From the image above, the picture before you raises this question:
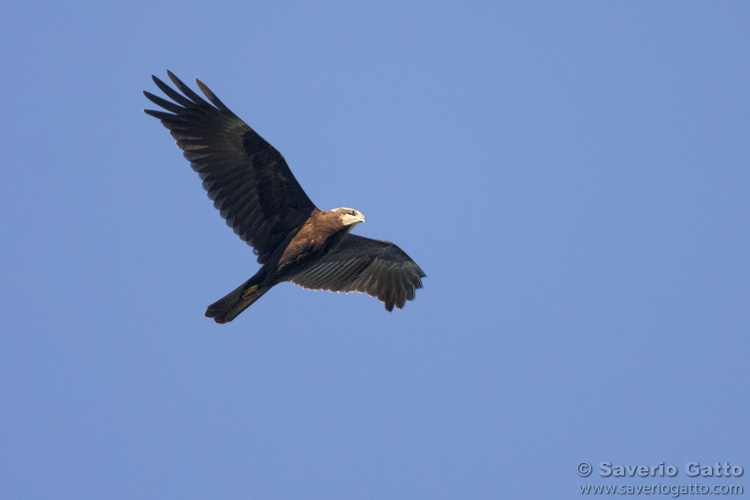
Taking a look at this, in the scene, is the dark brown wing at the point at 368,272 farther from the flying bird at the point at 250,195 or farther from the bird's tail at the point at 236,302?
the bird's tail at the point at 236,302

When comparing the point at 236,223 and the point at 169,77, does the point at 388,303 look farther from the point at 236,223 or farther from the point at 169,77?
the point at 169,77

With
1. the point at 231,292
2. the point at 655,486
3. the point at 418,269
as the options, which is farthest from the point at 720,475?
the point at 231,292

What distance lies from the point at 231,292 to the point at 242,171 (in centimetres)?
177

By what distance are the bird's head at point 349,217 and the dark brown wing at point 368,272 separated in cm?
128

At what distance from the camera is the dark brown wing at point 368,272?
16.4 metres

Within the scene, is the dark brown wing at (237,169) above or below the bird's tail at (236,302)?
above

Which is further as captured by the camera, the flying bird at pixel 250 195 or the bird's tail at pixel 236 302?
the bird's tail at pixel 236 302

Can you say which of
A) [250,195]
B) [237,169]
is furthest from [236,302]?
[237,169]

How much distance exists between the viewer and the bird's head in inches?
578

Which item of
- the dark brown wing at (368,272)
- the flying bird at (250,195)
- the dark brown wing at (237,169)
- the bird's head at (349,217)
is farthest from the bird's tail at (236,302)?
the bird's head at (349,217)

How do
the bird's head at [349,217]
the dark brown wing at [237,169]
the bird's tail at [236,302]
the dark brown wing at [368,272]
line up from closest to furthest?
the dark brown wing at [237,169] → the bird's head at [349,217] → the bird's tail at [236,302] → the dark brown wing at [368,272]

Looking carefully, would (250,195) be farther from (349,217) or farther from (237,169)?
(349,217)

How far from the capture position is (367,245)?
54.2 feet

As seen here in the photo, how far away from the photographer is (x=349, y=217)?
14742mm
